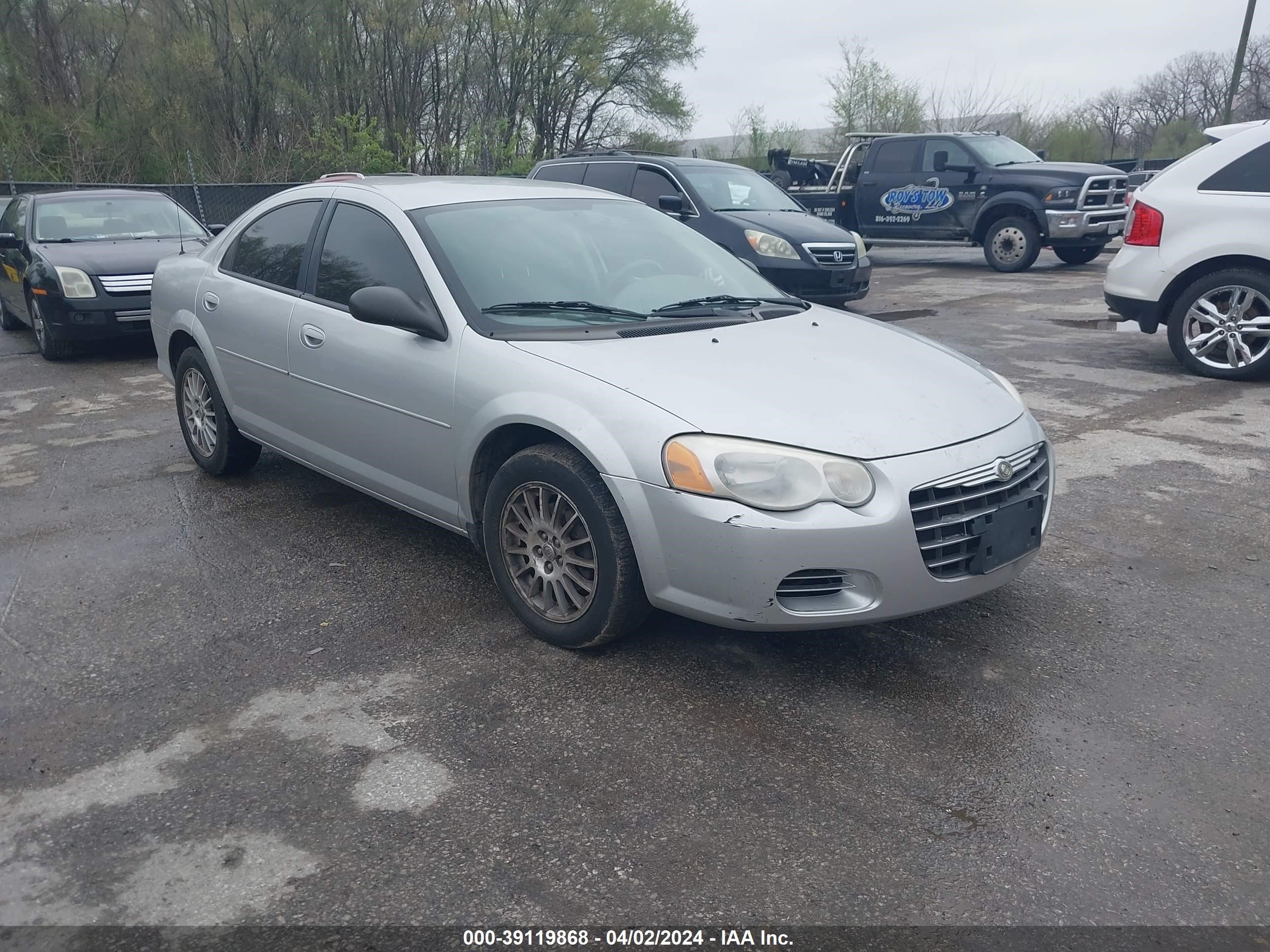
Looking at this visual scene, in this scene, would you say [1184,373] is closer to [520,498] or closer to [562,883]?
[520,498]

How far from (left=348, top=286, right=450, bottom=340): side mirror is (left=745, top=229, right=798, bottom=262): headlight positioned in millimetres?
7387

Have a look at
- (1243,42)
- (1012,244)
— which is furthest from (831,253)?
(1243,42)

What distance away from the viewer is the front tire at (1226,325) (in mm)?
7410

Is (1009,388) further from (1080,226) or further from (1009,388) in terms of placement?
(1080,226)

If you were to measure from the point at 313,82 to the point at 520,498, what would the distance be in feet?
87.2

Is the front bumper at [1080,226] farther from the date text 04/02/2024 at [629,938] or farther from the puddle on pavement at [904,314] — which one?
the date text 04/02/2024 at [629,938]

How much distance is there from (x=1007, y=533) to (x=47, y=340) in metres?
9.20

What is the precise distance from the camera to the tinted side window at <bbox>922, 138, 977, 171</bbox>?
1563cm

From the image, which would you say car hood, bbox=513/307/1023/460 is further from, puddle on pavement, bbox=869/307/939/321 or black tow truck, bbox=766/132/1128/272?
black tow truck, bbox=766/132/1128/272

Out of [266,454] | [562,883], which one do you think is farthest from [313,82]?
[562,883]

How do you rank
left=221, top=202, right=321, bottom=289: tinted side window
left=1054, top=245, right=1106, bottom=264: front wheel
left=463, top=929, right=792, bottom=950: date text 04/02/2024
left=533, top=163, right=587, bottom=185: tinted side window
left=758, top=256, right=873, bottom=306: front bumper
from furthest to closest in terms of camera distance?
left=1054, top=245, right=1106, bottom=264: front wheel < left=533, top=163, right=587, bottom=185: tinted side window < left=758, top=256, right=873, bottom=306: front bumper < left=221, top=202, right=321, bottom=289: tinted side window < left=463, top=929, right=792, bottom=950: date text 04/02/2024

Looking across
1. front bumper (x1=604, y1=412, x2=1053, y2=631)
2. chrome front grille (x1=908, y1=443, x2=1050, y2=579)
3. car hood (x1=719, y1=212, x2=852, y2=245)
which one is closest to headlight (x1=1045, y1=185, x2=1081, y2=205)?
car hood (x1=719, y1=212, x2=852, y2=245)

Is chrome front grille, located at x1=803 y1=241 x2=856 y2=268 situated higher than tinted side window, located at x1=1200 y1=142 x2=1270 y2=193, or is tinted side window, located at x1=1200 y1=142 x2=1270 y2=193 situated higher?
tinted side window, located at x1=1200 y1=142 x2=1270 y2=193

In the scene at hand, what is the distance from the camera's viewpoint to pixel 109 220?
10.5 metres
